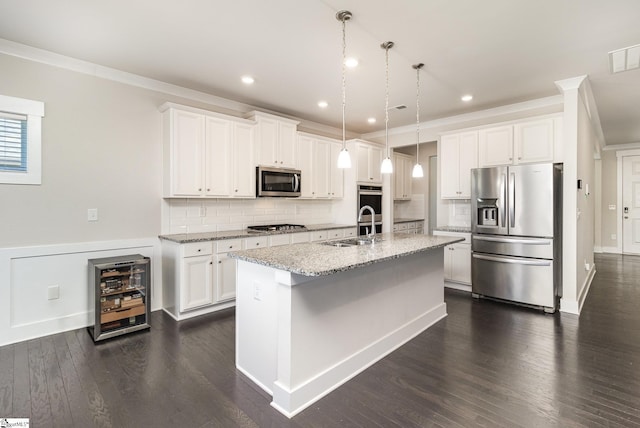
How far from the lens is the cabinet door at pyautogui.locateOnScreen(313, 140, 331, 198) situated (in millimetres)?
5109

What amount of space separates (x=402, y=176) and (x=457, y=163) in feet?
5.88

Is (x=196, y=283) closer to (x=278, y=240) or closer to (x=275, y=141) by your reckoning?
(x=278, y=240)

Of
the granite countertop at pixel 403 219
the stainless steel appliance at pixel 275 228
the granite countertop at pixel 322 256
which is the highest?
the granite countertop at pixel 403 219

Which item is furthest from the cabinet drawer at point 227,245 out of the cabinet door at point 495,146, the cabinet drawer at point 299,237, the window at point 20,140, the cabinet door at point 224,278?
the cabinet door at point 495,146

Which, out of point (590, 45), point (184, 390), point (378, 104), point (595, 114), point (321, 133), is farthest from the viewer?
point (321, 133)

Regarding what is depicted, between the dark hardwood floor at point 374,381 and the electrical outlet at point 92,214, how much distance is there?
1.12 m

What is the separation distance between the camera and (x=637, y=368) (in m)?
2.43

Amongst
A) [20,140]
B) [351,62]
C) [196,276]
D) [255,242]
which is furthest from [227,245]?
[351,62]

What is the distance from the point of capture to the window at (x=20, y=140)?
2809 millimetres

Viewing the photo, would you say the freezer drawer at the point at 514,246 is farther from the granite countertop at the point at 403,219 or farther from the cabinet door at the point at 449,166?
the granite countertop at the point at 403,219

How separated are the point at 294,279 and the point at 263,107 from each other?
11.1 feet

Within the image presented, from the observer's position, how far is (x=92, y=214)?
3.25 m

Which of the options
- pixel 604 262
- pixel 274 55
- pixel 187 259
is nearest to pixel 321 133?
pixel 274 55

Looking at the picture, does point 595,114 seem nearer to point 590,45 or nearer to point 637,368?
point 590,45
